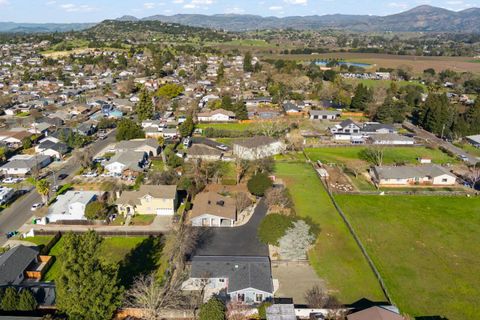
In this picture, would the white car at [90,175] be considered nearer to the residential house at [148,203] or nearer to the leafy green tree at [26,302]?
the residential house at [148,203]

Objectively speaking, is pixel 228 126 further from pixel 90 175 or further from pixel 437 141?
pixel 437 141

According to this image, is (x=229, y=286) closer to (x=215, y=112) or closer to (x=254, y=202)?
(x=254, y=202)

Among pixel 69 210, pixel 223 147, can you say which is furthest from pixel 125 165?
pixel 223 147

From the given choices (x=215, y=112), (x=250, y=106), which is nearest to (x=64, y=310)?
(x=215, y=112)

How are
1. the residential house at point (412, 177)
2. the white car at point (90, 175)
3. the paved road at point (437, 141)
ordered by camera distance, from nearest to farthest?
the residential house at point (412, 177), the white car at point (90, 175), the paved road at point (437, 141)

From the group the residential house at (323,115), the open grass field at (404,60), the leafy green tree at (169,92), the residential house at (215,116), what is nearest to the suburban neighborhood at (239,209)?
the residential house at (215,116)

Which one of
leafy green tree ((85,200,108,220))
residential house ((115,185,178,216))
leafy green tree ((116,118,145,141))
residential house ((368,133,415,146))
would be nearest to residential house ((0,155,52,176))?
leafy green tree ((116,118,145,141))

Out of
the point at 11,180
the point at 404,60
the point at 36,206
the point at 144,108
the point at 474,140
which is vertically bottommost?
the point at 36,206
